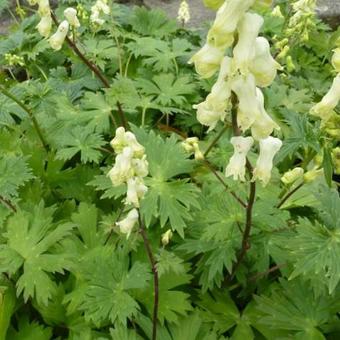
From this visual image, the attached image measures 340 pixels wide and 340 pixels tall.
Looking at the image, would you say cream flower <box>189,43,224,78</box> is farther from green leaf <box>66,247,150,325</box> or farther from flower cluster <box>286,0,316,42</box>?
flower cluster <box>286,0,316,42</box>

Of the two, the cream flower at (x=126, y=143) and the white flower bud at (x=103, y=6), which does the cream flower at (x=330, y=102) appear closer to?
the cream flower at (x=126, y=143)

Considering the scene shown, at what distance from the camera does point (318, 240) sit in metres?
1.75

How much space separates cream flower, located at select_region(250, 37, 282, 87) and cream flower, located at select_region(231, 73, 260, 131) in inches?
0.9

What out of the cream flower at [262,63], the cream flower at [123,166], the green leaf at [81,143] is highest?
the cream flower at [262,63]

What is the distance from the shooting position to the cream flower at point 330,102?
1.50 m

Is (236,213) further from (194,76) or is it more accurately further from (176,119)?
(194,76)

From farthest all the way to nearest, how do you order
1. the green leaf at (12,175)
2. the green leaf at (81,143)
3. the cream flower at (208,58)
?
the green leaf at (81,143), the green leaf at (12,175), the cream flower at (208,58)

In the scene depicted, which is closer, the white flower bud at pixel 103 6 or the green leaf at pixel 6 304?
the green leaf at pixel 6 304

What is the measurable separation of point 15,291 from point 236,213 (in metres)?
1.01

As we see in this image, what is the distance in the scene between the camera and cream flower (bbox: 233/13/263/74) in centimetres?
121

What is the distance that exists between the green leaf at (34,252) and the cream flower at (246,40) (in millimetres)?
1233

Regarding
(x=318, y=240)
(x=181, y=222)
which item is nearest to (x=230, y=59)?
(x=318, y=240)

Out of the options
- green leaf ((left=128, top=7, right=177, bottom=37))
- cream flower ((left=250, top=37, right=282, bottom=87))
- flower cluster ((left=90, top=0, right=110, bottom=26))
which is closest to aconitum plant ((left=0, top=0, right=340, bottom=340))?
Result: cream flower ((left=250, top=37, right=282, bottom=87))

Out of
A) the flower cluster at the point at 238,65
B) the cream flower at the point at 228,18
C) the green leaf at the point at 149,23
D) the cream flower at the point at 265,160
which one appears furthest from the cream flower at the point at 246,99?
the green leaf at the point at 149,23
